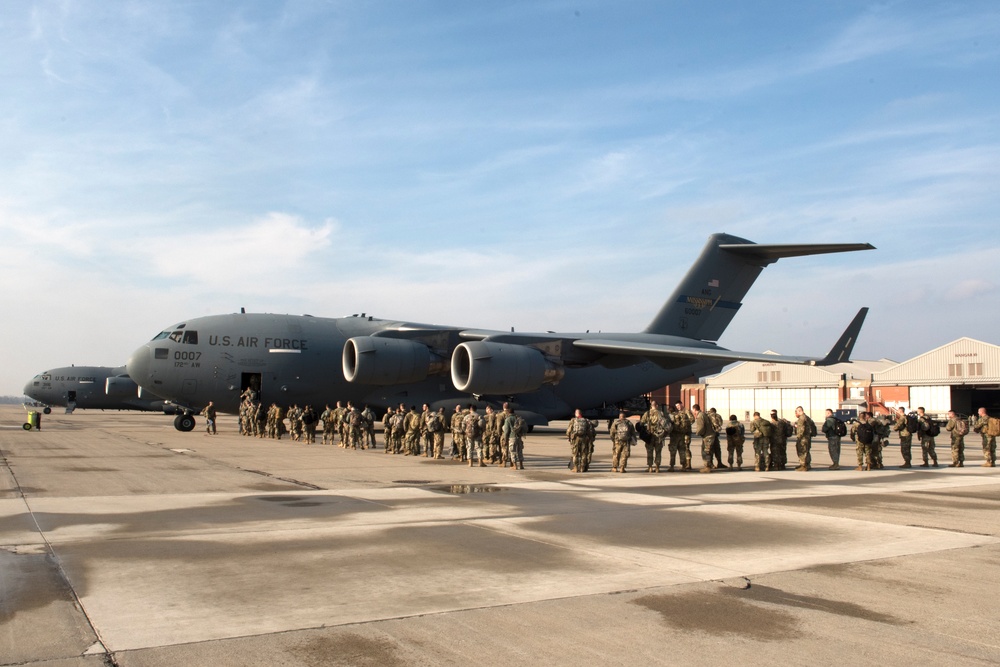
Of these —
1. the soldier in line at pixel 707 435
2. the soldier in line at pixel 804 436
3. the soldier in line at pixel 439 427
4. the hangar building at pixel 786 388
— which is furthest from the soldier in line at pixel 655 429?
the hangar building at pixel 786 388

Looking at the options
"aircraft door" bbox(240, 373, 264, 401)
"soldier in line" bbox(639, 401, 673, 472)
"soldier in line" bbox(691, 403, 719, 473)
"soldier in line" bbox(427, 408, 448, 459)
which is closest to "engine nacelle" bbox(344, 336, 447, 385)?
"aircraft door" bbox(240, 373, 264, 401)

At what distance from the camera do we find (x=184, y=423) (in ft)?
89.4

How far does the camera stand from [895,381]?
179 ft

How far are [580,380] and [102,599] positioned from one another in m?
23.6

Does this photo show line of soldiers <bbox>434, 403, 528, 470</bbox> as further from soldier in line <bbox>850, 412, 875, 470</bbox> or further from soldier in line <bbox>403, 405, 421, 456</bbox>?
soldier in line <bbox>850, 412, 875, 470</bbox>

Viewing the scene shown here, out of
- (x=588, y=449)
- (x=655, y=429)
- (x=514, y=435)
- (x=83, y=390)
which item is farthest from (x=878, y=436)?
(x=83, y=390)

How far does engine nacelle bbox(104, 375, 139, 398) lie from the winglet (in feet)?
142

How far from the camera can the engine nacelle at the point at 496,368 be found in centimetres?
2312

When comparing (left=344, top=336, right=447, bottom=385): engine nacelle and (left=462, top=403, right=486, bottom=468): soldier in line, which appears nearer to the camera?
(left=462, top=403, right=486, bottom=468): soldier in line

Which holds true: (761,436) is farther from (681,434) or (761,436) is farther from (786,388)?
(786,388)

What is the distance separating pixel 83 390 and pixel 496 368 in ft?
136

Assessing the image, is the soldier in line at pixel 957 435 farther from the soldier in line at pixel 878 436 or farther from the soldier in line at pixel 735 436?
the soldier in line at pixel 735 436

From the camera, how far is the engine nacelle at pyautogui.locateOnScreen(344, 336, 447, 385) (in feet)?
79.3

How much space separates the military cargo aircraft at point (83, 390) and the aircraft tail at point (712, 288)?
120 feet
